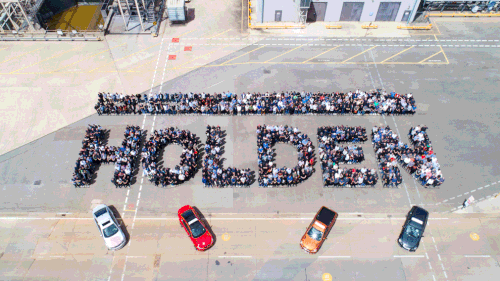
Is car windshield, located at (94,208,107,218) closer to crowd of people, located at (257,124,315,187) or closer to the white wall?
crowd of people, located at (257,124,315,187)

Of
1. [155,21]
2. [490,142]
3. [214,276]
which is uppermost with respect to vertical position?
[155,21]

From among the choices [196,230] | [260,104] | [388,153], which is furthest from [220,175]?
[388,153]

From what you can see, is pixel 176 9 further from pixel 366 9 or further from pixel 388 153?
pixel 388 153

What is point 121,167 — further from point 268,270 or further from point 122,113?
point 268,270

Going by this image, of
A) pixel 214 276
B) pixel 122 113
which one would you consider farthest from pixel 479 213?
pixel 122 113

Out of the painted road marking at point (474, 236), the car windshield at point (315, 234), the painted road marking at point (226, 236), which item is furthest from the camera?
the painted road marking at point (474, 236)

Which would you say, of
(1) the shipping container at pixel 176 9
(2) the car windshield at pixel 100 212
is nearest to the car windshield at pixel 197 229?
(2) the car windshield at pixel 100 212

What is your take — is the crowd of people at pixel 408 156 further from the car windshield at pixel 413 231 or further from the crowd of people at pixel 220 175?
the crowd of people at pixel 220 175

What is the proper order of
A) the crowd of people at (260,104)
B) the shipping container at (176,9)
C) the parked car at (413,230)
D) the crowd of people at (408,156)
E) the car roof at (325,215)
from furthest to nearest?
the shipping container at (176,9) < the crowd of people at (260,104) < the crowd of people at (408,156) < the car roof at (325,215) < the parked car at (413,230)
